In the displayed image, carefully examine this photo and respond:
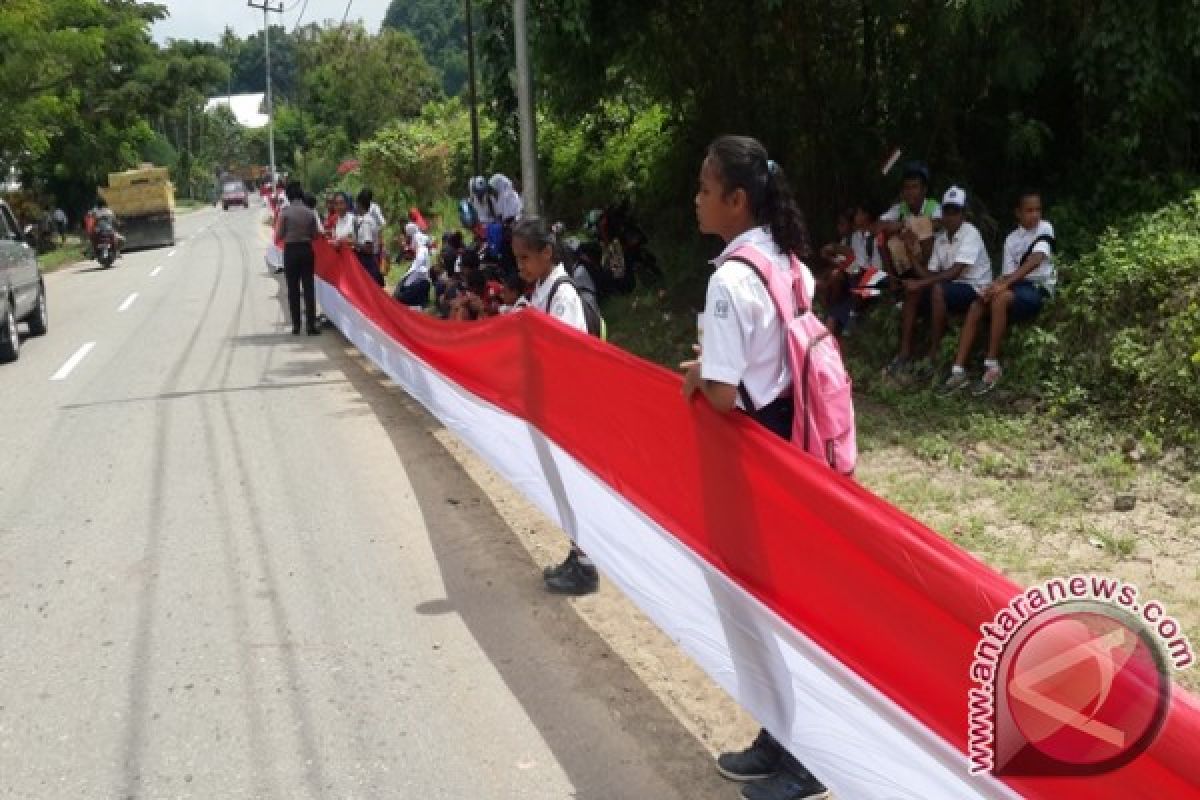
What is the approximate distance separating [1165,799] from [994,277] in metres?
7.02

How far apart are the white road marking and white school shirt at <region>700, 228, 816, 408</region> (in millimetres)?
9932

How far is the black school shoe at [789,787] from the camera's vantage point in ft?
10.7

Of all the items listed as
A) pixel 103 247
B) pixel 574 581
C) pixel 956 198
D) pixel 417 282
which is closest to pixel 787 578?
pixel 574 581

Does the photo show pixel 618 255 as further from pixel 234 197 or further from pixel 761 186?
pixel 234 197

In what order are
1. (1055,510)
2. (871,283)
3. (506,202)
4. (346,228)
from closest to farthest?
(1055,510) < (871,283) < (506,202) < (346,228)

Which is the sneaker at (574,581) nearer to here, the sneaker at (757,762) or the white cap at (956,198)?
the sneaker at (757,762)

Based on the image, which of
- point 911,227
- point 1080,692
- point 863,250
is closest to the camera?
point 1080,692

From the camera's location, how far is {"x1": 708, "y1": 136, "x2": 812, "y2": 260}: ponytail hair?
3.12m

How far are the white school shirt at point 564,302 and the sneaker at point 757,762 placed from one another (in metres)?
2.10

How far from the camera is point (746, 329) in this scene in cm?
300

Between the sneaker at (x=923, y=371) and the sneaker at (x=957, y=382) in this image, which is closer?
the sneaker at (x=957, y=382)

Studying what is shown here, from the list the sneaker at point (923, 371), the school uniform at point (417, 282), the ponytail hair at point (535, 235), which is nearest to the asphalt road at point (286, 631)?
the ponytail hair at point (535, 235)

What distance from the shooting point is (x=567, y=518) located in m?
5.08

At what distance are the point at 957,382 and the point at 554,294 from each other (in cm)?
351
